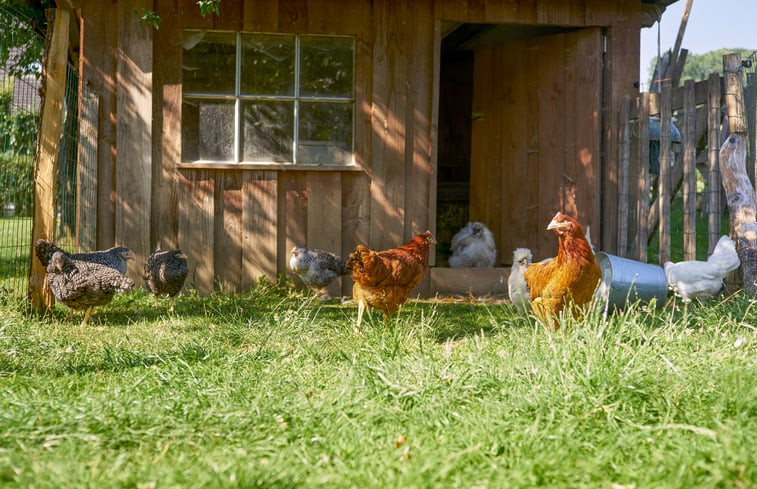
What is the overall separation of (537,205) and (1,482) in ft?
23.5

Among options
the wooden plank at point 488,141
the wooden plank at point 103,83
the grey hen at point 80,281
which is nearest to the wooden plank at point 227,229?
the wooden plank at point 103,83

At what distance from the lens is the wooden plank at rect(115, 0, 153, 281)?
7.59 m

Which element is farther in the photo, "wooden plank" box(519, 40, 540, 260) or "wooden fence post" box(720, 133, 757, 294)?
"wooden plank" box(519, 40, 540, 260)

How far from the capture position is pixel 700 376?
136 inches

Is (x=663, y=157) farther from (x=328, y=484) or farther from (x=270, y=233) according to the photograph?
(x=328, y=484)

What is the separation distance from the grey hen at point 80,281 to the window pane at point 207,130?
2.11 meters

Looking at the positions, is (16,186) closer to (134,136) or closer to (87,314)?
(134,136)

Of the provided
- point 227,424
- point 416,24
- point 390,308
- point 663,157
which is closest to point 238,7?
point 416,24

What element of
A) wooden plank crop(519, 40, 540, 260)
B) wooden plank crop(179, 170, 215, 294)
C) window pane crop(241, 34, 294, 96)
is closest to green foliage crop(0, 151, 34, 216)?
wooden plank crop(179, 170, 215, 294)

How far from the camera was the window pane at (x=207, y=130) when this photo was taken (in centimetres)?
784

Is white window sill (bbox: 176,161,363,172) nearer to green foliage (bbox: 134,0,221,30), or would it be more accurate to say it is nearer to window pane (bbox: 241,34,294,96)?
window pane (bbox: 241,34,294,96)

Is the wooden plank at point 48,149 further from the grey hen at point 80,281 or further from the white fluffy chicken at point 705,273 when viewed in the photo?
the white fluffy chicken at point 705,273

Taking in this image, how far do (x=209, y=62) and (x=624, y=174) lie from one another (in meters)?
4.36

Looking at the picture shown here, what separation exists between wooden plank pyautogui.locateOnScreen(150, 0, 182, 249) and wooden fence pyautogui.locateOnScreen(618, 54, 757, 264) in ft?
14.8
